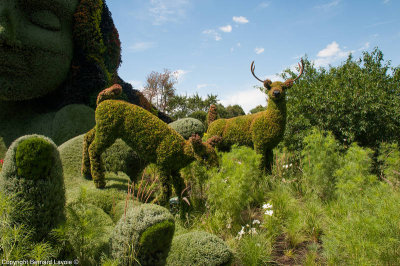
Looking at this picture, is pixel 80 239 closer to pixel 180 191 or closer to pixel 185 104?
pixel 180 191

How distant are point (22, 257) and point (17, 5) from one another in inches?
265

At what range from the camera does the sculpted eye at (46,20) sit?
6.69m

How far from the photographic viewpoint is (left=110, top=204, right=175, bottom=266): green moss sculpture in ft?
7.45

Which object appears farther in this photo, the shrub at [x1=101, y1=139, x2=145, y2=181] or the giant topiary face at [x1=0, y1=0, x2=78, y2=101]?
the giant topiary face at [x1=0, y1=0, x2=78, y2=101]

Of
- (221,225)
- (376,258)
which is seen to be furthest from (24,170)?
(376,258)

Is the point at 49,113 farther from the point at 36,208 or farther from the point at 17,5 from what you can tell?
the point at 36,208

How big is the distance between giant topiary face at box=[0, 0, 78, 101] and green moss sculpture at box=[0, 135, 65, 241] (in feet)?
17.6

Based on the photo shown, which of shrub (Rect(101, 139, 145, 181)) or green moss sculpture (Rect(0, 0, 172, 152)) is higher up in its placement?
green moss sculpture (Rect(0, 0, 172, 152))

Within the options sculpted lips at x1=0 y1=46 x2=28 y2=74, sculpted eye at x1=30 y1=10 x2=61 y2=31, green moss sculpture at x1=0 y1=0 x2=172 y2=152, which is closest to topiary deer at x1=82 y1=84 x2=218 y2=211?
green moss sculpture at x1=0 y1=0 x2=172 y2=152

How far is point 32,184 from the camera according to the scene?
234 cm

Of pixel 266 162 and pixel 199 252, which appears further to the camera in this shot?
pixel 266 162

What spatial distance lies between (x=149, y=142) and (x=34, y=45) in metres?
4.91

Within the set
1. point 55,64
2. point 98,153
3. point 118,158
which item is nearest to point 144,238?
point 98,153

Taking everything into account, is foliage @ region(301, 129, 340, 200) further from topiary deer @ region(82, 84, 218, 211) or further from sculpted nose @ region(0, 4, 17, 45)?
sculpted nose @ region(0, 4, 17, 45)
